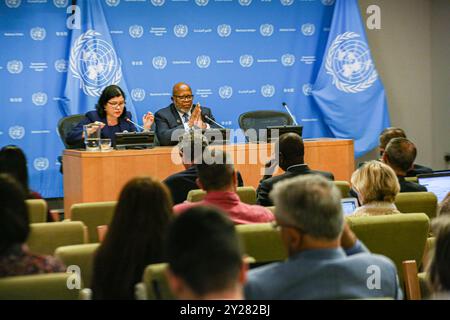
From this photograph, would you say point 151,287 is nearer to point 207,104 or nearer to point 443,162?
point 207,104

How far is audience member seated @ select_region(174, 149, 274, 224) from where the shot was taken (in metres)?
3.92

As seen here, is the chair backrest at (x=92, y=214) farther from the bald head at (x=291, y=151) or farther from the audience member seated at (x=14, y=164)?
the bald head at (x=291, y=151)

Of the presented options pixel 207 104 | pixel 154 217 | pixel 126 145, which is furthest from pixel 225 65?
pixel 154 217

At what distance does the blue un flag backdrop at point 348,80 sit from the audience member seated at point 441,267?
24.0 feet

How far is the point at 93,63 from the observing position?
339 inches

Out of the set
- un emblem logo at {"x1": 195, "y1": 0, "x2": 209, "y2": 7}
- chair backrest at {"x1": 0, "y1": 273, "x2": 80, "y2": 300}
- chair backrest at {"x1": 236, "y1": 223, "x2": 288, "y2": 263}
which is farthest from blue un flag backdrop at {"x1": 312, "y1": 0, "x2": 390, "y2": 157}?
chair backrest at {"x1": 0, "y1": 273, "x2": 80, "y2": 300}

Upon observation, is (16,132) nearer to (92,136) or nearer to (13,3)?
(13,3)

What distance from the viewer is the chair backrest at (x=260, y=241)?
344cm

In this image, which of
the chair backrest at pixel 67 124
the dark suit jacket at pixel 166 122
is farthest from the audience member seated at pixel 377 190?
the chair backrest at pixel 67 124

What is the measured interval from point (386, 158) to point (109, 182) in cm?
263

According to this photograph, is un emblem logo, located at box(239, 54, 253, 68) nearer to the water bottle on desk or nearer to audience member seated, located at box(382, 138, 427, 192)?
the water bottle on desk

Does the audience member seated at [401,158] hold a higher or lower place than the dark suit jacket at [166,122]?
lower

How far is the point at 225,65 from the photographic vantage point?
9375 mm

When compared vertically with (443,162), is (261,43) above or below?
above
